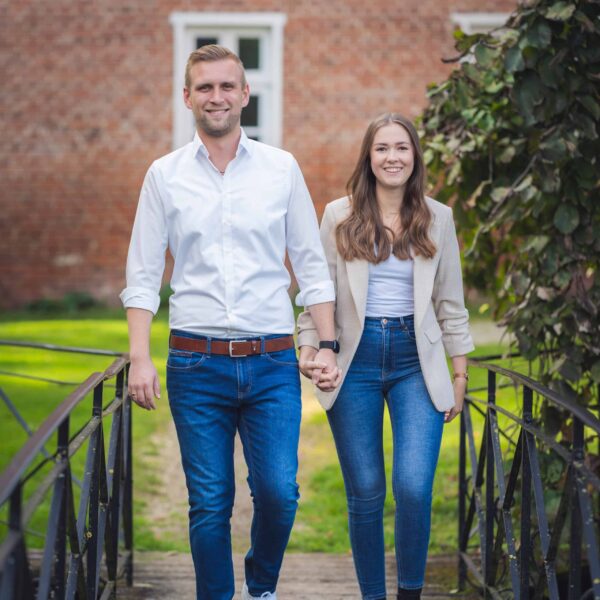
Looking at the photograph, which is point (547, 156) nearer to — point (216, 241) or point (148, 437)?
point (216, 241)

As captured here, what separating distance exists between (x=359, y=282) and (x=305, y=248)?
219mm

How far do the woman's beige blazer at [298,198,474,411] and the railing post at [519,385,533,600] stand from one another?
0.77ft

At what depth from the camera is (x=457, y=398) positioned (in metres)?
3.52

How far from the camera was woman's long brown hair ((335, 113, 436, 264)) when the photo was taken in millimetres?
3396

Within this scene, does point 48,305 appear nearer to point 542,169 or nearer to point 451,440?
point 451,440

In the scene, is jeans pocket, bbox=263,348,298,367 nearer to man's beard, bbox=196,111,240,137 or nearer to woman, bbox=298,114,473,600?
woman, bbox=298,114,473,600

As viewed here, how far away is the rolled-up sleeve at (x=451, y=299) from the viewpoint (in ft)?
11.5

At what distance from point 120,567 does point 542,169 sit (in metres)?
2.23

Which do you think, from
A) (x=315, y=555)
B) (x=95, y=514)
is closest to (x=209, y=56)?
(x=95, y=514)

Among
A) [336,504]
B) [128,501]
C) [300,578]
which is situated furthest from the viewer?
[336,504]

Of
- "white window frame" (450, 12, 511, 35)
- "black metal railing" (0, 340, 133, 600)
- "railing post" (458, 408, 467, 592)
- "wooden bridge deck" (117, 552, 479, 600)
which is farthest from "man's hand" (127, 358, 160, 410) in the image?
"white window frame" (450, 12, 511, 35)

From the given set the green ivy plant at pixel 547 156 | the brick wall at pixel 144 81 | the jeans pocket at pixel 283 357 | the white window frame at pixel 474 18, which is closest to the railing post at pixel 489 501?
the green ivy plant at pixel 547 156

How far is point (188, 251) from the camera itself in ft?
10.4

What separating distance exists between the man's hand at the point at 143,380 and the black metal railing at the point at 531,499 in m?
1.08
